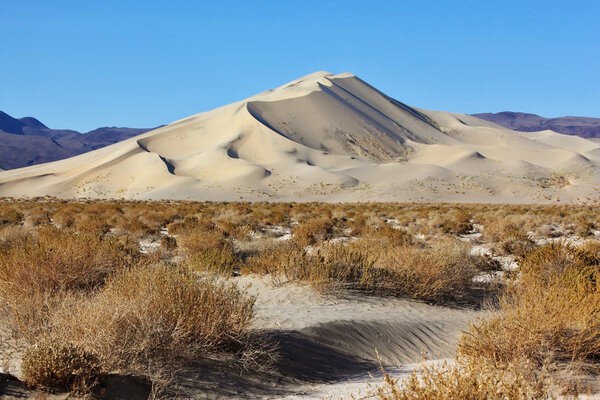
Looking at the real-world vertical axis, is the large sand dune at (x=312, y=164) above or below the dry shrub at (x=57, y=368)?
above

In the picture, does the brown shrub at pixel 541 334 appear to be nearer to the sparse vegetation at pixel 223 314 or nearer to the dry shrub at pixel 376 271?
the sparse vegetation at pixel 223 314

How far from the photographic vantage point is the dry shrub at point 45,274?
5156 millimetres

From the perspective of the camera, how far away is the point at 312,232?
15.5 meters

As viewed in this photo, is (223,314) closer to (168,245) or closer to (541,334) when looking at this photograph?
(541,334)

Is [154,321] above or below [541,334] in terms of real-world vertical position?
above

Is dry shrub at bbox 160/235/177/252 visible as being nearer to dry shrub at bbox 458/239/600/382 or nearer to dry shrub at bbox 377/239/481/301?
dry shrub at bbox 377/239/481/301

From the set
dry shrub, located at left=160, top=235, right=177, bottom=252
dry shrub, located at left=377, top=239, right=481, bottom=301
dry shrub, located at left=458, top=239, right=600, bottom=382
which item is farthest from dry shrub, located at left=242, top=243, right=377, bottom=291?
dry shrub, located at left=160, top=235, right=177, bottom=252

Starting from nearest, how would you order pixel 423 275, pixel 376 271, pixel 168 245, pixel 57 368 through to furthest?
pixel 57 368 < pixel 423 275 < pixel 376 271 < pixel 168 245

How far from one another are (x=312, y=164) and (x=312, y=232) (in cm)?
5780

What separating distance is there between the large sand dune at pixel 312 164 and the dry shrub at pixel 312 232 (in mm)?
37465

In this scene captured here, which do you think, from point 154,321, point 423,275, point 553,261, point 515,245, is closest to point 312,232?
point 515,245

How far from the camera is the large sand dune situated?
197 ft

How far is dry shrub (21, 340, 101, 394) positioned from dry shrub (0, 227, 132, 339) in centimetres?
99

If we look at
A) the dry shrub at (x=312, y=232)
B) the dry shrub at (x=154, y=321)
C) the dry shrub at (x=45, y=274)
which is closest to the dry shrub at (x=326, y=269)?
the dry shrub at (x=45, y=274)
